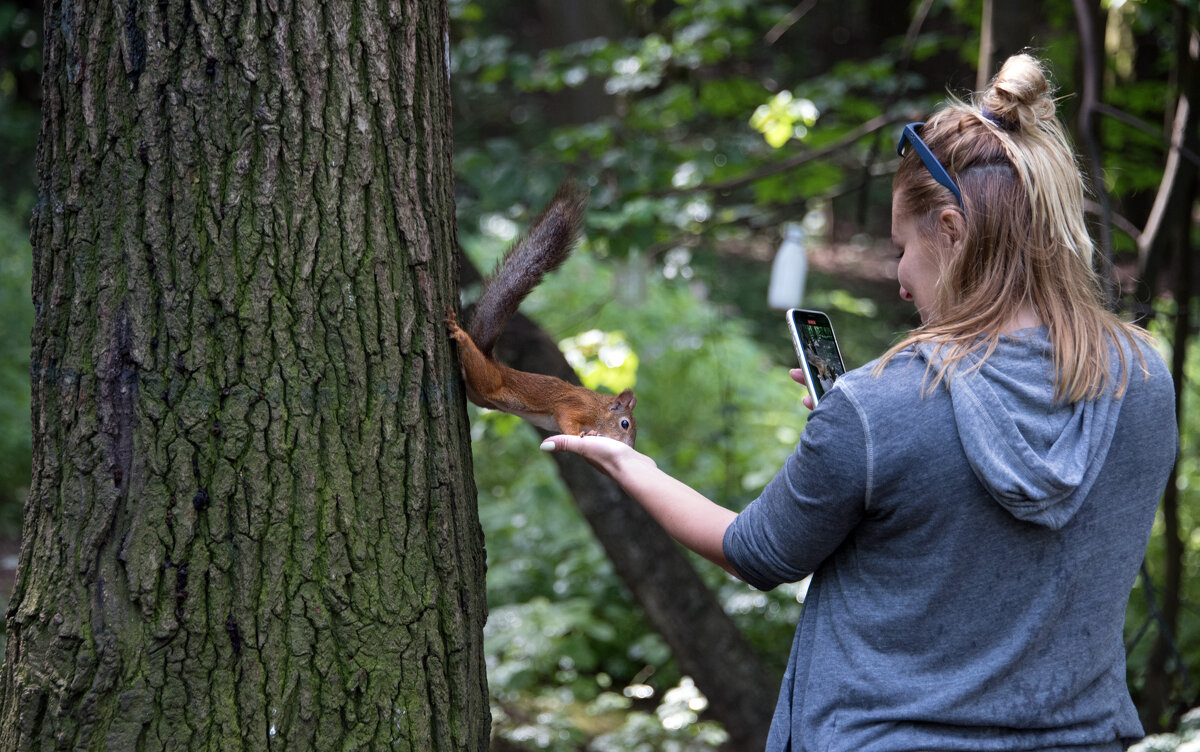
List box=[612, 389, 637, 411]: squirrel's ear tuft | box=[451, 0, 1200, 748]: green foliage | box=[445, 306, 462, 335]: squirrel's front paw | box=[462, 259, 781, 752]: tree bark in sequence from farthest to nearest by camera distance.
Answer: box=[451, 0, 1200, 748]: green foliage
box=[462, 259, 781, 752]: tree bark
box=[612, 389, 637, 411]: squirrel's ear tuft
box=[445, 306, 462, 335]: squirrel's front paw

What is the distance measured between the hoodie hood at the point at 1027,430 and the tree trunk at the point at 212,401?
846 mm

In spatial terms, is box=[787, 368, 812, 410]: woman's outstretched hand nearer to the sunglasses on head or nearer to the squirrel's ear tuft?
the sunglasses on head

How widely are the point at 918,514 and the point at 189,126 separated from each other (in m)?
1.11

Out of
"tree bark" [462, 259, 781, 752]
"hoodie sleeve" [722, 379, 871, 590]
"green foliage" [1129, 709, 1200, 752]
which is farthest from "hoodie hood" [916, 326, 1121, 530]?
"tree bark" [462, 259, 781, 752]

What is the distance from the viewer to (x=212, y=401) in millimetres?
1344

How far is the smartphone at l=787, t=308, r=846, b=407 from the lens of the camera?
4.62ft

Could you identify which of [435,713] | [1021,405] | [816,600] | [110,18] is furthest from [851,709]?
[110,18]

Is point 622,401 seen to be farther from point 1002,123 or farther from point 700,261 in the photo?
point 700,261

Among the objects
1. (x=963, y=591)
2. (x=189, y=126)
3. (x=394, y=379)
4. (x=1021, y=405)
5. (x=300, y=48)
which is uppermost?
(x=300, y=48)

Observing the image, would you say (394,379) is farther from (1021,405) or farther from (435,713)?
(1021,405)

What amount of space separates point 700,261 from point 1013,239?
329 cm

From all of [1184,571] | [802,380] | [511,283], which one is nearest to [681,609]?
[511,283]

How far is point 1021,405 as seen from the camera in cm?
107

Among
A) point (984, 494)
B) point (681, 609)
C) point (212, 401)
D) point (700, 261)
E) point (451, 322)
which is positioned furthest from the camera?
point (700, 261)
